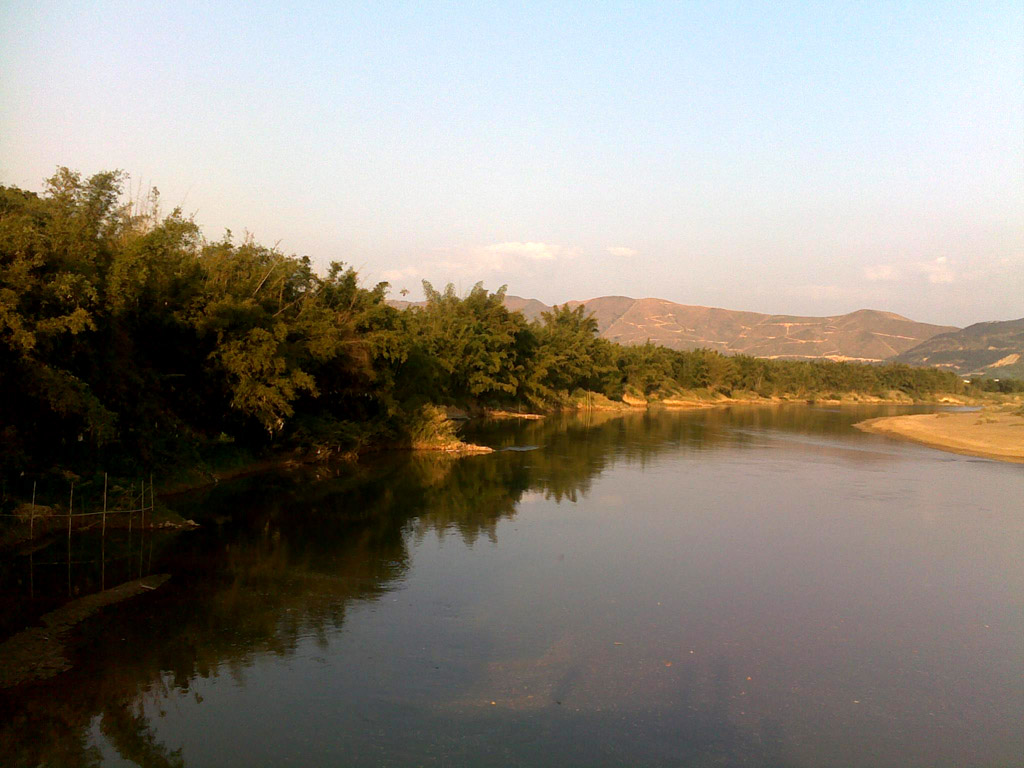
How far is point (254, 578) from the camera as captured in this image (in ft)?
46.2

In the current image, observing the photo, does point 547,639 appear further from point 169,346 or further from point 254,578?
point 169,346

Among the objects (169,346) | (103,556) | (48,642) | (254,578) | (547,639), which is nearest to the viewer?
(48,642)

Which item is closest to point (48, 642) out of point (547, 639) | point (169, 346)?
point (547, 639)

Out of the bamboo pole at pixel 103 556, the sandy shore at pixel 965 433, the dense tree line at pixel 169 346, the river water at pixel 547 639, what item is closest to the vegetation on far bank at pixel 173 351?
the dense tree line at pixel 169 346

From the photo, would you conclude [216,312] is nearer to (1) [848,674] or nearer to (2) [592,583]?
(2) [592,583]

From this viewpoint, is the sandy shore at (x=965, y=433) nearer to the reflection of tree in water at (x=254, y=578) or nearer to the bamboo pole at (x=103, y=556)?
the reflection of tree in water at (x=254, y=578)

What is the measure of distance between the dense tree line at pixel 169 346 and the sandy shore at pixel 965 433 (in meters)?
29.8

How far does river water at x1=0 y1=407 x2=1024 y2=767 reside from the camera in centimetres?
834

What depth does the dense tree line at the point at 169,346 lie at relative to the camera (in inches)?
572

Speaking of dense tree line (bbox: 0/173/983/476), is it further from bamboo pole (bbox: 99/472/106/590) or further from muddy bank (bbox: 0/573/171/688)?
muddy bank (bbox: 0/573/171/688)

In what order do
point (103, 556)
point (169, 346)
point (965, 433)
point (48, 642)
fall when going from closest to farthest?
1. point (48, 642)
2. point (103, 556)
3. point (169, 346)
4. point (965, 433)

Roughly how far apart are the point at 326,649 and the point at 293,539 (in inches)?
276

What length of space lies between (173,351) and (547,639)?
15573 mm

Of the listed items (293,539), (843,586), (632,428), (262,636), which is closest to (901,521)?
(843,586)
